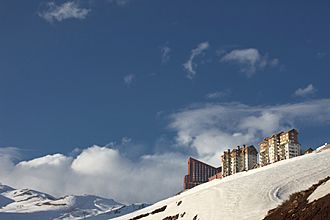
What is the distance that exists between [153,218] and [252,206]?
113 ft

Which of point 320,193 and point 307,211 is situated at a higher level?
point 320,193

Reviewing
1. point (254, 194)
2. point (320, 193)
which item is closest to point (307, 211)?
point (320, 193)

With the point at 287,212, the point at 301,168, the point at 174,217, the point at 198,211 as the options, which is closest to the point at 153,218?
the point at 174,217

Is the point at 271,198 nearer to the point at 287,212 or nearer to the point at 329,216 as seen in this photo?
the point at 287,212

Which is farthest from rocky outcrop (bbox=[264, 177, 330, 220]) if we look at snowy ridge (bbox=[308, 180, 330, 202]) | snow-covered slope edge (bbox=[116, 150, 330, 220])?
snow-covered slope edge (bbox=[116, 150, 330, 220])

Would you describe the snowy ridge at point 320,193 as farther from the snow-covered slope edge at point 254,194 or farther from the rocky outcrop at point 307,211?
the snow-covered slope edge at point 254,194

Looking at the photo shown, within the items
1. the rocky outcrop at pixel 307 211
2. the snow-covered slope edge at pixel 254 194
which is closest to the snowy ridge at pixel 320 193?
the rocky outcrop at pixel 307 211

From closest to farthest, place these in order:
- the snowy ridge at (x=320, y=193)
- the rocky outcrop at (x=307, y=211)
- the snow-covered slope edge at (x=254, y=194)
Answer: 1. the rocky outcrop at (x=307, y=211)
2. the snowy ridge at (x=320, y=193)
3. the snow-covered slope edge at (x=254, y=194)

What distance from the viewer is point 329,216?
29844 millimetres

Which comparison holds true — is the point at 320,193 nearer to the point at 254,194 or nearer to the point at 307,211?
the point at 307,211

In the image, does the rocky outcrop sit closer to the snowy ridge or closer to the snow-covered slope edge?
the snowy ridge

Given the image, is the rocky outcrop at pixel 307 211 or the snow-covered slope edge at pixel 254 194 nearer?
the rocky outcrop at pixel 307 211

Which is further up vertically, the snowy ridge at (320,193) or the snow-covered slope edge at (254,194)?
the snow-covered slope edge at (254,194)

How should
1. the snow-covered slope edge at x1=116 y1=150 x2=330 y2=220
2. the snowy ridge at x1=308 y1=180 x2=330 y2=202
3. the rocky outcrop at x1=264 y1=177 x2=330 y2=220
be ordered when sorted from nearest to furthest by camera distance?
the rocky outcrop at x1=264 y1=177 x2=330 y2=220
the snowy ridge at x1=308 y1=180 x2=330 y2=202
the snow-covered slope edge at x1=116 y1=150 x2=330 y2=220
